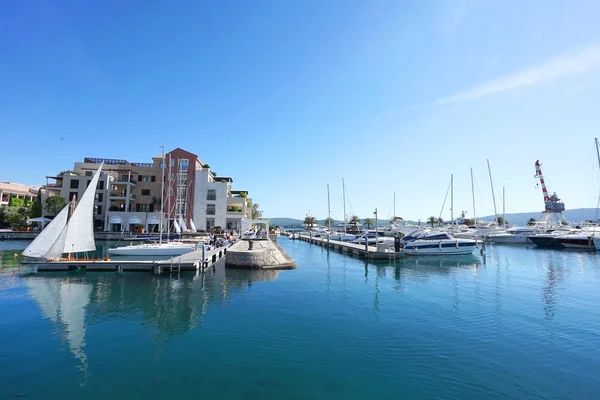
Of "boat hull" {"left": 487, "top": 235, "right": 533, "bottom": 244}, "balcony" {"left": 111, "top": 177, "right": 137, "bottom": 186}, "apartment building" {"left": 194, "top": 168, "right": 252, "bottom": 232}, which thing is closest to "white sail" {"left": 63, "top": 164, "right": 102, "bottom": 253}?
"apartment building" {"left": 194, "top": 168, "right": 252, "bottom": 232}

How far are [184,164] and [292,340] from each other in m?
65.3

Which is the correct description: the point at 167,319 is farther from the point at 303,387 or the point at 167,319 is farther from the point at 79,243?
the point at 79,243

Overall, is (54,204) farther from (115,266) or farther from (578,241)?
(578,241)

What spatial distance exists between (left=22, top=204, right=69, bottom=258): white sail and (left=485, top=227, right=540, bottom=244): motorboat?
79326 millimetres

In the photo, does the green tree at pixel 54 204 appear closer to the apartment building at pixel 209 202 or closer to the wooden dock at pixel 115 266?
the apartment building at pixel 209 202

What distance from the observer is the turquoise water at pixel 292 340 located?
31.7 ft

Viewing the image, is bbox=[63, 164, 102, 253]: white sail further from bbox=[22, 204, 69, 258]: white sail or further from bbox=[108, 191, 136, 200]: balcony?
bbox=[108, 191, 136, 200]: balcony

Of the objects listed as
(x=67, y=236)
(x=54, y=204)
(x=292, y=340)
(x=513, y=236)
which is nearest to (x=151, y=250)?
(x=67, y=236)

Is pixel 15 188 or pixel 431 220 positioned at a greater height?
pixel 15 188

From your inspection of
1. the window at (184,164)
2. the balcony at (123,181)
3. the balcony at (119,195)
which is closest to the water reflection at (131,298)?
the window at (184,164)

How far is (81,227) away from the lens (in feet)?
94.3

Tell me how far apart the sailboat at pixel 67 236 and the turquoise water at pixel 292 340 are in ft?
11.8

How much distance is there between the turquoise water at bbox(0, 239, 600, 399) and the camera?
9.67 m

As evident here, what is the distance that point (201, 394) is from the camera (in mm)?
9094
